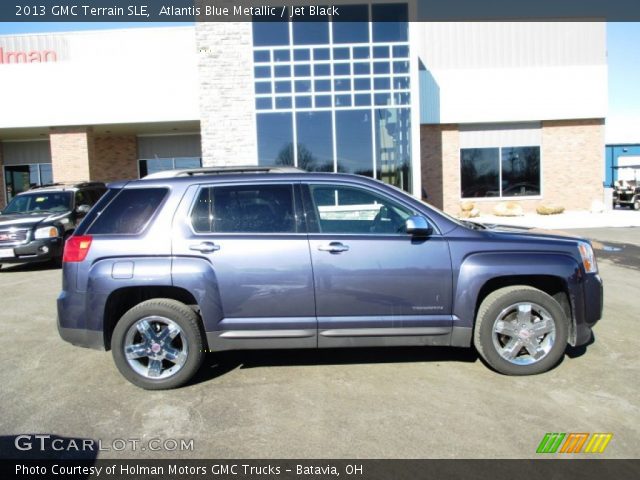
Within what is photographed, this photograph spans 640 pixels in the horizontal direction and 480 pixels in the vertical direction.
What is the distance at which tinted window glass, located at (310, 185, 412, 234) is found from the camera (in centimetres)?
421

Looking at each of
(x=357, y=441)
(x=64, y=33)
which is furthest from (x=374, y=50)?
(x=357, y=441)

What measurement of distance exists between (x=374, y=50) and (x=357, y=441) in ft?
46.2

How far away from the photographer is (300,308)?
13.3 feet

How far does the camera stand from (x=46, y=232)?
10.4 m

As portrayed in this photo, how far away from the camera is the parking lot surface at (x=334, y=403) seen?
125 inches

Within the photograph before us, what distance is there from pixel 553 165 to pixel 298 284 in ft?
67.7

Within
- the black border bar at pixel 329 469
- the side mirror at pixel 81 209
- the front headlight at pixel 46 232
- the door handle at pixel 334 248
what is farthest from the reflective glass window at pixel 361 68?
the black border bar at pixel 329 469

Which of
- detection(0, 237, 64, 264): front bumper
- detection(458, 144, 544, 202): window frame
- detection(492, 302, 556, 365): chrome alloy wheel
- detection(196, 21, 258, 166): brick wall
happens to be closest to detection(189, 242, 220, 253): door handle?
detection(492, 302, 556, 365): chrome alloy wheel

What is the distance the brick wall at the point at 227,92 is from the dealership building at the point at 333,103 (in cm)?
4

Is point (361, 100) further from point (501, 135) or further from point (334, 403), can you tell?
point (334, 403)

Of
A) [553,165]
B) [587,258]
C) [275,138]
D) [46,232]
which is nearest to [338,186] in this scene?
[587,258]

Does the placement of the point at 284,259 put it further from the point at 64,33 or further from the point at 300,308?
the point at 64,33

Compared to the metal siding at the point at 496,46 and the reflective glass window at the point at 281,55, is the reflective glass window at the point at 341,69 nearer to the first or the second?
the reflective glass window at the point at 281,55

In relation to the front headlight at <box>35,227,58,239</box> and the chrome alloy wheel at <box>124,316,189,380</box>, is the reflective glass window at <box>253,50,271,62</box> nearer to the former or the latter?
the front headlight at <box>35,227,58,239</box>
